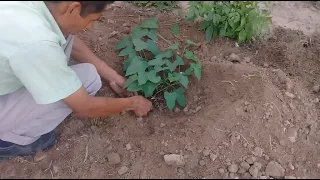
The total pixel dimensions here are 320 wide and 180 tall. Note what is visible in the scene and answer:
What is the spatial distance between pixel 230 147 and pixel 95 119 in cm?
59

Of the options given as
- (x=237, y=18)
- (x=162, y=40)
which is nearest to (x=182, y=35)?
(x=162, y=40)

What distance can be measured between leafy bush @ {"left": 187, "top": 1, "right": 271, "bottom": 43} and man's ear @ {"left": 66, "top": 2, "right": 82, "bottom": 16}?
96 centimetres

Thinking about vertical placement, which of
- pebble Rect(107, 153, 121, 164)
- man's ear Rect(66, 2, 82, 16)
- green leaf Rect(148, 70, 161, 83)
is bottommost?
pebble Rect(107, 153, 121, 164)

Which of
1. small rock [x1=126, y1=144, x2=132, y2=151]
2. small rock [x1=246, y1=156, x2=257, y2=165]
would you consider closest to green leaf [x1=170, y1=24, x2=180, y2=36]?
small rock [x1=126, y1=144, x2=132, y2=151]

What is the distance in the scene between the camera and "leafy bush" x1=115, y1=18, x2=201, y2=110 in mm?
2109

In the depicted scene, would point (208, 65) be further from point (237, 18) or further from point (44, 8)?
point (44, 8)

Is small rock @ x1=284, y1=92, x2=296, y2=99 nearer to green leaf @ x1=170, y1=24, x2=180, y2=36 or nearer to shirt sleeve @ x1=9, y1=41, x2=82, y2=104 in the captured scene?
green leaf @ x1=170, y1=24, x2=180, y2=36

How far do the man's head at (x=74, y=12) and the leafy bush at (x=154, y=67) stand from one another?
49 centimetres

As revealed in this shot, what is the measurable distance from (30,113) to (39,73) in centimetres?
40

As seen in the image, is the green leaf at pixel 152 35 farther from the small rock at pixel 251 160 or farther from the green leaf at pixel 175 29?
the small rock at pixel 251 160

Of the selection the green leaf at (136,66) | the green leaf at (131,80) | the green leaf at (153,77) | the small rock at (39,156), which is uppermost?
the green leaf at (136,66)

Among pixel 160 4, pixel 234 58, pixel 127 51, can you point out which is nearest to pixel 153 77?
pixel 127 51

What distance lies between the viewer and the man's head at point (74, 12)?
1.55 m

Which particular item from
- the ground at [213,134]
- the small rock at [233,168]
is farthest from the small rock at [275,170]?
the small rock at [233,168]
